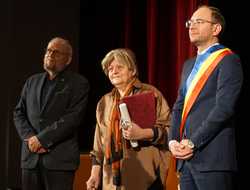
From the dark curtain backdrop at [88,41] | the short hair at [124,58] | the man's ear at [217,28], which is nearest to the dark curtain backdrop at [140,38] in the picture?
the dark curtain backdrop at [88,41]

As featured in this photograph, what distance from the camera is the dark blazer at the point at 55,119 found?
3.38 metres

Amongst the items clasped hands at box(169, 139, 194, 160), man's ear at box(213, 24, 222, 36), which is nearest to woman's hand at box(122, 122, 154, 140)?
clasped hands at box(169, 139, 194, 160)

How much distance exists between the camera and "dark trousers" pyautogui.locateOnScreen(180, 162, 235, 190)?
2517mm

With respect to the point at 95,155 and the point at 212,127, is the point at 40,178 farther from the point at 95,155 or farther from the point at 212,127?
the point at 212,127

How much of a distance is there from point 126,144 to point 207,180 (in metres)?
0.75

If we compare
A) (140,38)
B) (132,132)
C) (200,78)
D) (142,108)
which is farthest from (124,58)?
(140,38)

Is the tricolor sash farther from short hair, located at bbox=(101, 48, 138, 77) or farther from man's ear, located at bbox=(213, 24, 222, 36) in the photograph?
short hair, located at bbox=(101, 48, 138, 77)

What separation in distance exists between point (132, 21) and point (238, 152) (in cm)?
210

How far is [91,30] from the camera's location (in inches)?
221

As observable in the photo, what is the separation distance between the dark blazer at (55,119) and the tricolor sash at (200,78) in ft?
3.18

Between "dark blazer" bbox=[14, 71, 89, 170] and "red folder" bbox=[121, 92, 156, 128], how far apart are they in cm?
53

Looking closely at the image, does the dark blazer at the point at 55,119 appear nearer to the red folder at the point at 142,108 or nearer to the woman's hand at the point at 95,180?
the woman's hand at the point at 95,180

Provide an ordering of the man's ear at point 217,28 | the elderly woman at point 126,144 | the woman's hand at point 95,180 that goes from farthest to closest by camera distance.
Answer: the woman's hand at point 95,180 → the elderly woman at point 126,144 → the man's ear at point 217,28

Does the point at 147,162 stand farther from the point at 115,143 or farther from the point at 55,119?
the point at 55,119
